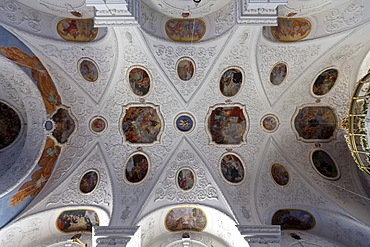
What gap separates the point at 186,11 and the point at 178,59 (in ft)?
6.05

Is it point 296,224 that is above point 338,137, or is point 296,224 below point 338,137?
below

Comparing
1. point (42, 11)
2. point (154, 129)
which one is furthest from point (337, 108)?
point (42, 11)

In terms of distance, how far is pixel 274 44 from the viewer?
7953 millimetres

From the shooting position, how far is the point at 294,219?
8102 millimetres

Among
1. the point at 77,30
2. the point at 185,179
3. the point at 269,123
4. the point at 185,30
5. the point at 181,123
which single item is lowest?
the point at 185,179

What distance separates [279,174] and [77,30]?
1031 cm

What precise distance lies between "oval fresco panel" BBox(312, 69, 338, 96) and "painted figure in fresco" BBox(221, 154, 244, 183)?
4.50 m

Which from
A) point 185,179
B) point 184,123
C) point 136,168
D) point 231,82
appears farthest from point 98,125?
point 231,82

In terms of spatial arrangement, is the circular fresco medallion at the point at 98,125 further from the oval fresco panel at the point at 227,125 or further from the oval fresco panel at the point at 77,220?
the oval fresco panel at the point at 227,125

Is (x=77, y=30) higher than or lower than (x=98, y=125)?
higher

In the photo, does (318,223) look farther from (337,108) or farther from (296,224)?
(337,108)

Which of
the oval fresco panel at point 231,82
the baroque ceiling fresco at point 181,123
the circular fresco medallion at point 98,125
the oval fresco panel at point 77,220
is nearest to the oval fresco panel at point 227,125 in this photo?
the baroque ceiling fresco at point 181,123

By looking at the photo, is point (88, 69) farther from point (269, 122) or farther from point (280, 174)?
point (280, 174)

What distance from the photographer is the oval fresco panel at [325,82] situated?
823 cm
